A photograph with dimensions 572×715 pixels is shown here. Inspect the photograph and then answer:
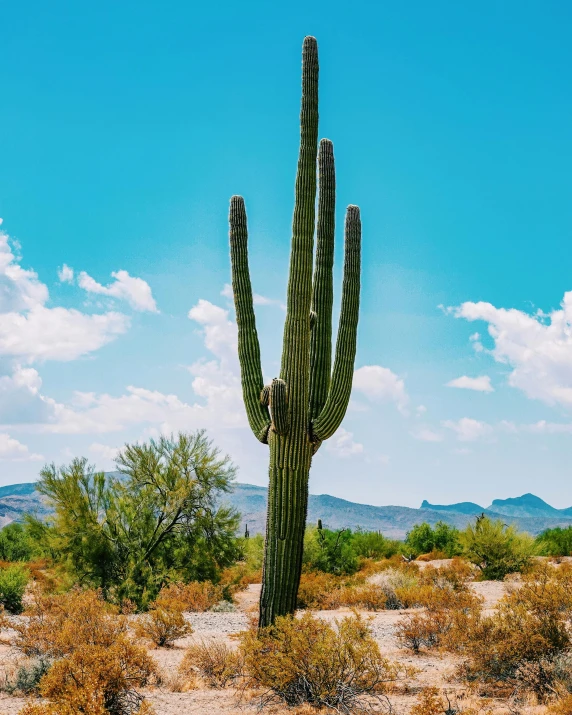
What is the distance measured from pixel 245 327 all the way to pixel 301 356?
145 cm

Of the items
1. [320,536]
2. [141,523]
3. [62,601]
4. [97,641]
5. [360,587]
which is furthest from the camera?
[320,536]

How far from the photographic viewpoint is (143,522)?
1986cm

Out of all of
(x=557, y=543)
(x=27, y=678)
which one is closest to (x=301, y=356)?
(x=27, y=678)

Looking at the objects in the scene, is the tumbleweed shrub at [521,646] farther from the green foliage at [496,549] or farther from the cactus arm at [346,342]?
the green foliage at [496,549]

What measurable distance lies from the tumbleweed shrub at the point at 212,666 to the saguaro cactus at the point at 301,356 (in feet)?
2.67

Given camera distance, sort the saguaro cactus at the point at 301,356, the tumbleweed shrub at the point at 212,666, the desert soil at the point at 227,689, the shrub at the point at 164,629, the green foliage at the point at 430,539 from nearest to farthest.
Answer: the desert soil at the point at 227,689 → the tumbleweed shrub at the point at 212,666 → the saguaro cactus at the point at 301,356 → the shrub at the point at 164,629 → the green foliage at the point at 430,539

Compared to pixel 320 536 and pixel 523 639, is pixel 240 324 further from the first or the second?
pixel 320 536

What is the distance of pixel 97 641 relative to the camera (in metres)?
9.86

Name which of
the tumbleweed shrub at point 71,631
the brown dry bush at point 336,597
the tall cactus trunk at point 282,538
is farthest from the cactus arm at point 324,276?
the brown dry bush at point 336,597

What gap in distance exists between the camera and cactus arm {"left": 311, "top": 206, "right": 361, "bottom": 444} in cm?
1112

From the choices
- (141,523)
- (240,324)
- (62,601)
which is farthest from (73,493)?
(240,324)

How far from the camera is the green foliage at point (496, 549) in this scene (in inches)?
983

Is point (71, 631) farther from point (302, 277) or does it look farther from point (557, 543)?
point (557, 543)

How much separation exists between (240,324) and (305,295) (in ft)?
4.50
